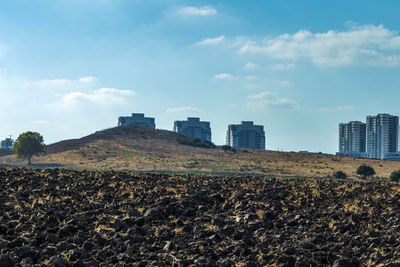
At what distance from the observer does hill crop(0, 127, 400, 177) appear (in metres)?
89.4

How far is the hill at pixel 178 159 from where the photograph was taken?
89.4 meters

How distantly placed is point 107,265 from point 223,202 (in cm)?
1000

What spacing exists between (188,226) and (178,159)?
279 ft

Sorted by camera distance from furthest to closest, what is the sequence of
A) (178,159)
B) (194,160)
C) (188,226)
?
(178,159) → (194,160) → (188,226)

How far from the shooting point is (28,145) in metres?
104

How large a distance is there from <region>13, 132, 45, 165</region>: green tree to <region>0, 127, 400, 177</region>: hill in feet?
8.96

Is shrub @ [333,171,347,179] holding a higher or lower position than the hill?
lower

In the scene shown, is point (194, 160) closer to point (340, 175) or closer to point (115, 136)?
point (340, 175)

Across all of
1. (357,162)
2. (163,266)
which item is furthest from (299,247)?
(357,162)

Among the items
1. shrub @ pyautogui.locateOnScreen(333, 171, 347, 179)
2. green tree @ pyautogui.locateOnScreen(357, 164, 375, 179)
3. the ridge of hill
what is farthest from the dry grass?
the ridge of hill

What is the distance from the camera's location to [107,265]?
12.3m

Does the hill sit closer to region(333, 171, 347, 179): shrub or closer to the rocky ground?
region(333, 171, 347, 179): shrub

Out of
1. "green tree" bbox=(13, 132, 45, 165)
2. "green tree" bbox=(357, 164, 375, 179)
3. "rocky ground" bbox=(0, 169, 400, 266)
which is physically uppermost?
"green tree" bbox=(13, 132, 45, 165)

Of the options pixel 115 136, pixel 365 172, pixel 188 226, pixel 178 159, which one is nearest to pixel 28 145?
pixel 178 159
